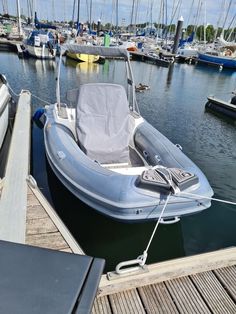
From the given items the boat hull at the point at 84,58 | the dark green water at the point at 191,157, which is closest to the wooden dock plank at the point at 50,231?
the dark green water at the point at 191,157

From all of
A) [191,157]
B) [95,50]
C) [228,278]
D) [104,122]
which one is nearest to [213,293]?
[228,278]

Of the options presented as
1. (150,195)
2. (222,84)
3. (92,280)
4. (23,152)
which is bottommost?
(222,84)

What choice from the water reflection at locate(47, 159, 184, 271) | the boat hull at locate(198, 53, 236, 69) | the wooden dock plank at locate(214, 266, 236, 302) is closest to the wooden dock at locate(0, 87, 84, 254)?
the water reflection at locate(47, 159, 184, 271)

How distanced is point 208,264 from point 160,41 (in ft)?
122

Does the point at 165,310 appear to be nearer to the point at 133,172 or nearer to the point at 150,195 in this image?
Answer: the point at 150,195

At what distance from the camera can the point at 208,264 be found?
228 centimetres

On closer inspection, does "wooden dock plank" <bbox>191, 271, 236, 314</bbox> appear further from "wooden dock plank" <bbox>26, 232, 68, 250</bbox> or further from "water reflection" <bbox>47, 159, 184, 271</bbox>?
"wooden dock plank" <bbox>26, 232, 68, 250</bbox>

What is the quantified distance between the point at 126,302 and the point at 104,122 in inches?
112

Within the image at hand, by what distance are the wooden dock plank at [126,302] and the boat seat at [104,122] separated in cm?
232

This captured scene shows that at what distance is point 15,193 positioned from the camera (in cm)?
297

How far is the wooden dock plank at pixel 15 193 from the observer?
95.5 inches

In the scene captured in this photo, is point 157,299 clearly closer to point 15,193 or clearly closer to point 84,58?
point 15,193

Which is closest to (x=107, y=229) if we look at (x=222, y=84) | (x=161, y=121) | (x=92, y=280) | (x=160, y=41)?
(x=92, y=280)

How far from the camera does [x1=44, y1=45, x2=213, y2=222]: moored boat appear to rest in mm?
2760
